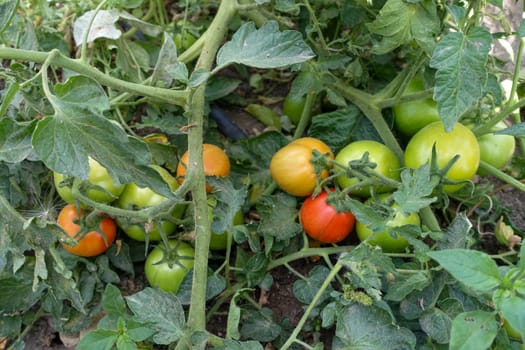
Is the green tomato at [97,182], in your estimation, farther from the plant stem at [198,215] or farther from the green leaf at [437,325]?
the green leaf at [437,325]

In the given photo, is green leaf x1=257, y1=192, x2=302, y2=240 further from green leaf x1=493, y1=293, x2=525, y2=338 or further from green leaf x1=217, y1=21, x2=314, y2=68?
green leaf x1=493, y1=293, x2=525, y2=338

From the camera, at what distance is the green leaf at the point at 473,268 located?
93cm

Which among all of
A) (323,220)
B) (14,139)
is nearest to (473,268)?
(323,220)

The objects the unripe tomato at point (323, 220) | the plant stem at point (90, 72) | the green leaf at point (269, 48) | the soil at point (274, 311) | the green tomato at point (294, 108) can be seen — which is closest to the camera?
the plant stem at point (90, 72)

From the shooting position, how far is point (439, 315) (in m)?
1.24

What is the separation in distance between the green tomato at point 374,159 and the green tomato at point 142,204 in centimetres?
46

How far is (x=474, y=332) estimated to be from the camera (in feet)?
3.09

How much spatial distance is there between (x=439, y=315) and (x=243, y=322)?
1.72ft

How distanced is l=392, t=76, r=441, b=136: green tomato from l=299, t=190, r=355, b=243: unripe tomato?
0.32 metres

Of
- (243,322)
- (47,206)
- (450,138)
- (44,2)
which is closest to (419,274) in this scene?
(450,138)

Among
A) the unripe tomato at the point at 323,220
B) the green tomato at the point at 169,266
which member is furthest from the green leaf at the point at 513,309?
the green tomato at the point at 169,266

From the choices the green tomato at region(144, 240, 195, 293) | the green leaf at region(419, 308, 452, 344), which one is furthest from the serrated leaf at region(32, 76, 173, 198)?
the green leaf at region(419, 308, 452, 344)

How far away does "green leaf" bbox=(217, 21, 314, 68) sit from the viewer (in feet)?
3.76

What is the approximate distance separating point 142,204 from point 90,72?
45cm
